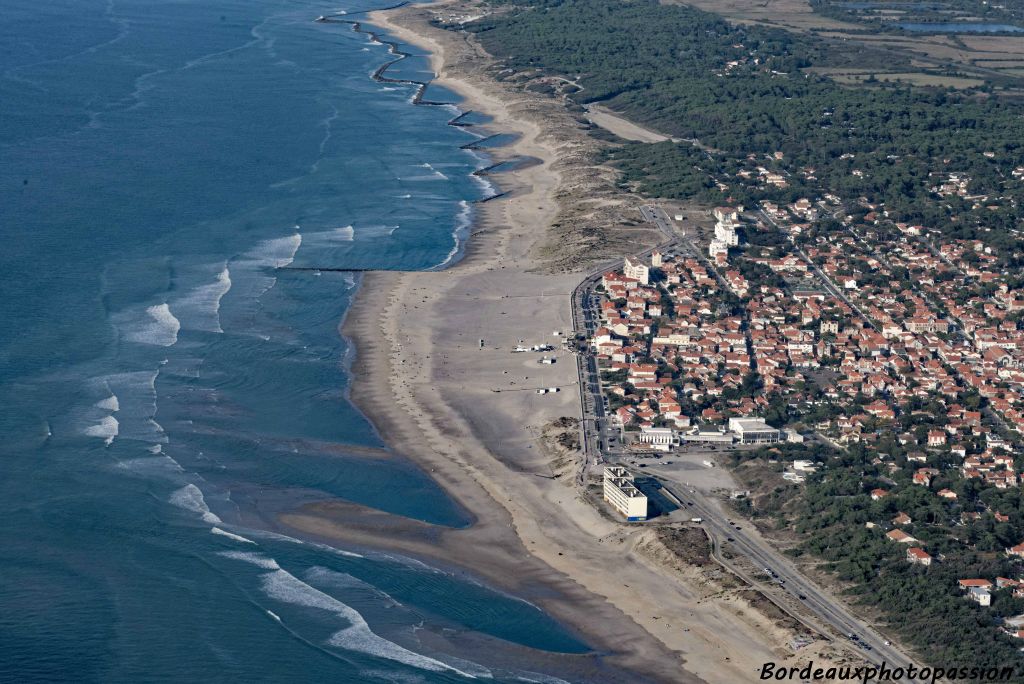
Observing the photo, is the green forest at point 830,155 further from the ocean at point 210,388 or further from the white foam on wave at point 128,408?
the white foam on wave at point 128,408

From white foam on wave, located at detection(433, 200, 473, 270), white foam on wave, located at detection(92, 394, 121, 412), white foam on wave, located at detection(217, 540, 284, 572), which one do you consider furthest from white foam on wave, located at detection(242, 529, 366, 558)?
white foam on wave, located at detection(433, 200, 473, 270)

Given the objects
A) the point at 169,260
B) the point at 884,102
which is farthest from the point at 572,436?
the point at 884,102

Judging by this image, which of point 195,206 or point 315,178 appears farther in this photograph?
point 315,178

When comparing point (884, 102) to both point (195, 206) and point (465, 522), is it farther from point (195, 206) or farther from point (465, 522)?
point (465, 522)

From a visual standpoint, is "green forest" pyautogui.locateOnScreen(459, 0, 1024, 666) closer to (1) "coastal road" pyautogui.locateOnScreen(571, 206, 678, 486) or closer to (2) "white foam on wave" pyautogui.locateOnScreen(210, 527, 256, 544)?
(1) "coastal road" pyautogui.locateOnScreen(571, 206, 678, 486)

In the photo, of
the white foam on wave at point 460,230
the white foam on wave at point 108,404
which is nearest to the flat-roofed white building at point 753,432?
the white foam on wave at point 108,404

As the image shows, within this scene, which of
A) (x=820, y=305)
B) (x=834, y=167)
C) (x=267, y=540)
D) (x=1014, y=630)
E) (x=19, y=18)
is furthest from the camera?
(x=19, y=18)

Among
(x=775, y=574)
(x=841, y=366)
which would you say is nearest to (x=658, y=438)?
(x=775, y=574)
